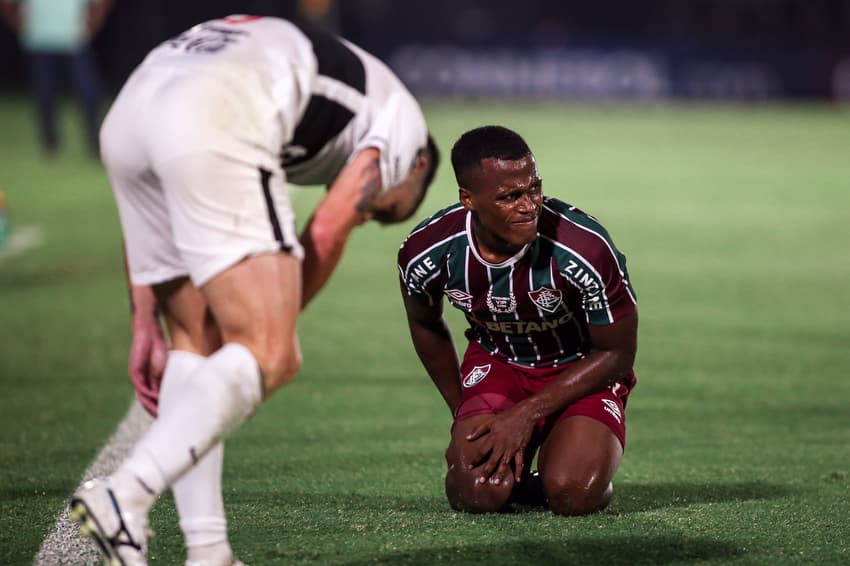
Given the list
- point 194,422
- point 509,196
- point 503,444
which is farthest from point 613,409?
point 194,422

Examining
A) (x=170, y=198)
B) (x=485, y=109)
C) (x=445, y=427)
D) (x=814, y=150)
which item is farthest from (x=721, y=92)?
(x=170, y=198)

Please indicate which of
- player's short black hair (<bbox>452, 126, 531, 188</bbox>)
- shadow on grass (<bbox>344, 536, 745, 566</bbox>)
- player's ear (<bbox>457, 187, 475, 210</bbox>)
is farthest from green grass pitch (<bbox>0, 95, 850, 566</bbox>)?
player's short black hair (<bbox>452, 126, 531, 188</bbox>)

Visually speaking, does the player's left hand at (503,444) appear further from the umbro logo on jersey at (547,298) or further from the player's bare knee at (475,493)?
the umbro logo on jersey at (547,298)

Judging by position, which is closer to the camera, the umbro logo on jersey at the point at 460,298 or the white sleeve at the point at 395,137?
the white sleeve at the point at 395,137

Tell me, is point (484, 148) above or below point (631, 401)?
above

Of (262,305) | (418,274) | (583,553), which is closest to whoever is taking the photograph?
(262,305)

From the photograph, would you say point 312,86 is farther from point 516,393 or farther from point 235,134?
point 516,393

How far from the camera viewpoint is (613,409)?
4.77m

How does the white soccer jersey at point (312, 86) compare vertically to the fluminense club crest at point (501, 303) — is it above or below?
above

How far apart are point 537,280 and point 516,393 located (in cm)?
52

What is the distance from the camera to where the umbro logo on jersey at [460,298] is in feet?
15.4

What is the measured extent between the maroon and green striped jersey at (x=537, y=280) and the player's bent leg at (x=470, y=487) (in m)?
0.47

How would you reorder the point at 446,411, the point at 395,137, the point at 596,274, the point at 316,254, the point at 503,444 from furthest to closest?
the point at 446,411
the point at 503,444
the point at 596,274
the point at 395,137
the point at 316,254

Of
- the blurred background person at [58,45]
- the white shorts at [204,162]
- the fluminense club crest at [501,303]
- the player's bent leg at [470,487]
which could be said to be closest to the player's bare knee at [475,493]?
the player's bent leg at [470,487]
